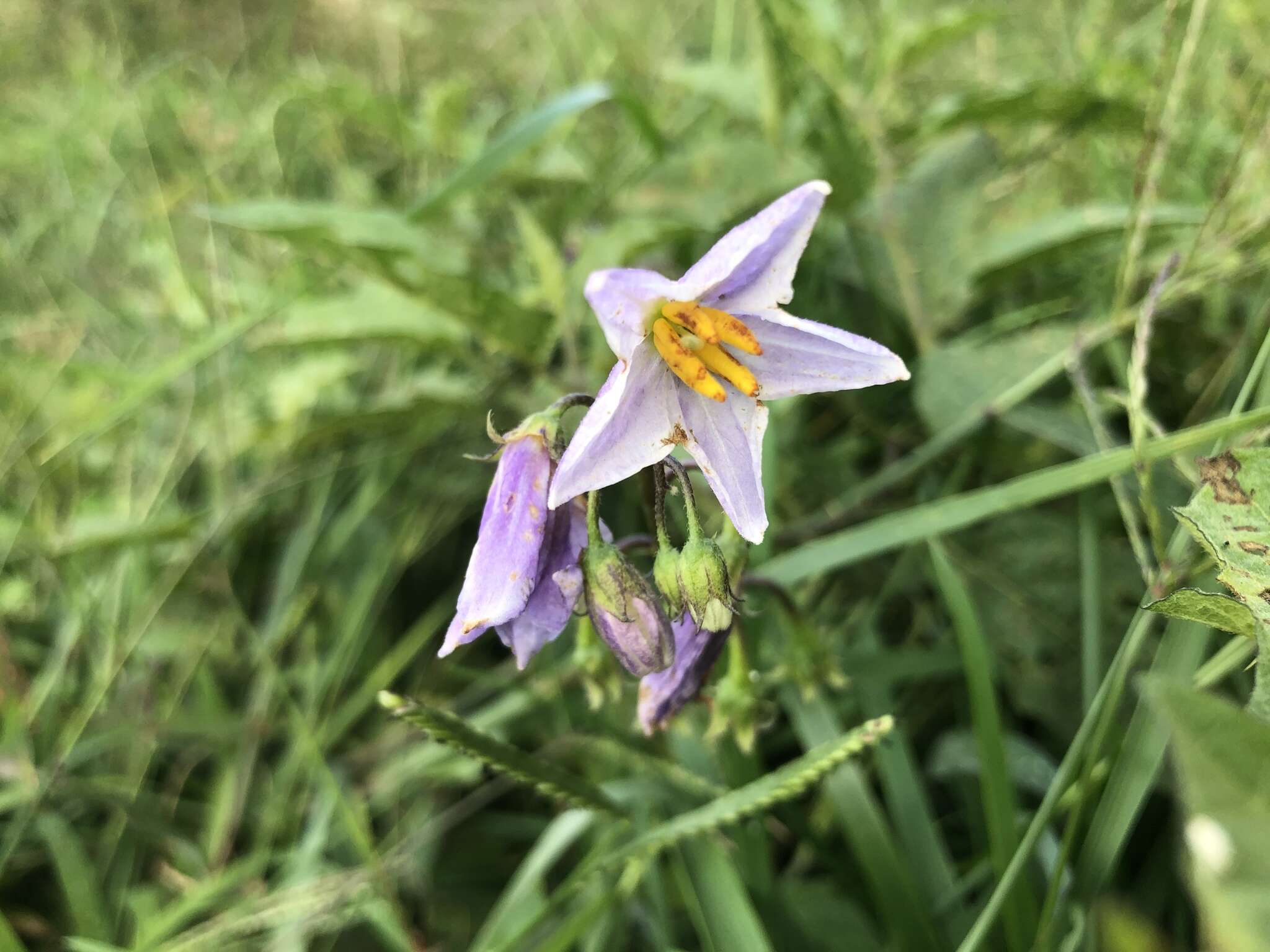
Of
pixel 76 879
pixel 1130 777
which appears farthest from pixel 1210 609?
pixel 76 879

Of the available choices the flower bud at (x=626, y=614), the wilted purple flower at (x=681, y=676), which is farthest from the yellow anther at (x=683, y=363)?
the wilted purple flower at (x=681, y=676)

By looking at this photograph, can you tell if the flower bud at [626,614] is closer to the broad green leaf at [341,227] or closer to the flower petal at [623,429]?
the flower petal at [623,429]

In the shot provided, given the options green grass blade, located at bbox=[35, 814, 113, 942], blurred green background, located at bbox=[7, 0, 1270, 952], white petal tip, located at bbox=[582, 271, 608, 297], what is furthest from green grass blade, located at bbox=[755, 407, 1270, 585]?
green grass blade, located at bbox=[35, 814, 113, 942]

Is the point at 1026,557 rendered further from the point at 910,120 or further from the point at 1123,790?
the point at 910,120

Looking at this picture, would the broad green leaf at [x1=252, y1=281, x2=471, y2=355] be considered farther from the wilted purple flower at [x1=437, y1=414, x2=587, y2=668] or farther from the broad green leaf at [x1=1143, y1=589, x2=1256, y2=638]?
the broad green leaf at [x1=1143, y1=589, x2=1256, y2=638]

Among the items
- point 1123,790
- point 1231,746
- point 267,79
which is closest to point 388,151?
point 267,79
